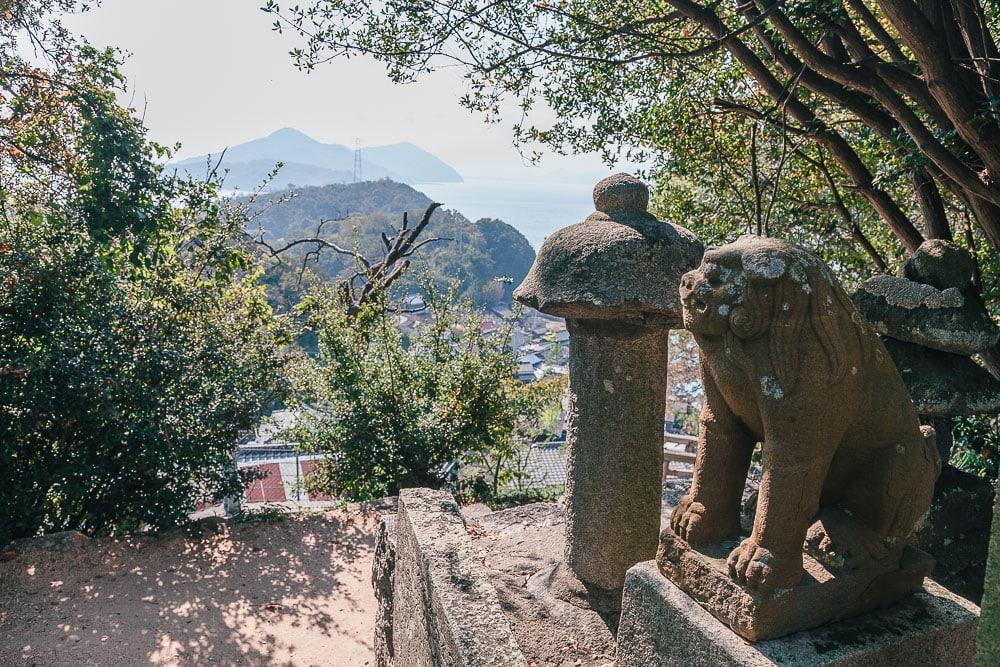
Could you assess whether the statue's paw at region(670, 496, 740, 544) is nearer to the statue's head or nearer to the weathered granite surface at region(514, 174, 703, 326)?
the statue's head

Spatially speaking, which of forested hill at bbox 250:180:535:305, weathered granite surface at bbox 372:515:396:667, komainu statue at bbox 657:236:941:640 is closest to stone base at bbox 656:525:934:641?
komainu statue at bbox 657:236:941:640

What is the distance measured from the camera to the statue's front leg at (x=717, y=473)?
205 cm

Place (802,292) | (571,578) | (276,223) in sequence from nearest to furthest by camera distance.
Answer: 1. (802,292)
2. (571,578)
3. (276,223)

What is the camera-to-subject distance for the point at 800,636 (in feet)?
6.08

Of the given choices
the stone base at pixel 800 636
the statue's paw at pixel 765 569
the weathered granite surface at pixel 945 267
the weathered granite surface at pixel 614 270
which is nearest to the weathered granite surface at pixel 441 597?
the stone base at pixel 800 636

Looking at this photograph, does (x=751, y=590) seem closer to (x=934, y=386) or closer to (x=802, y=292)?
(x=802, y=292)

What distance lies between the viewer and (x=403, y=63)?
5734 millimetres

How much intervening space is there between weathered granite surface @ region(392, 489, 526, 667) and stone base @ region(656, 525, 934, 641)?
749 millimetres

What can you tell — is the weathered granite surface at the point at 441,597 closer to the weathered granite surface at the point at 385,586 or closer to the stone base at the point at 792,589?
the weathered granite surface at the point at 385,586

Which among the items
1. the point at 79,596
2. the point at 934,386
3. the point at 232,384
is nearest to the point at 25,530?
the point at 79,596

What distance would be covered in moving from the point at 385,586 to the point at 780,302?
3236 millimetres

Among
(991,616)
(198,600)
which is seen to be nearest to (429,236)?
(198,600)

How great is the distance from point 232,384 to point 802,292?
265 inches

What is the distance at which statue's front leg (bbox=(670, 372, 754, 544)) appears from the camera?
205 centimetres
